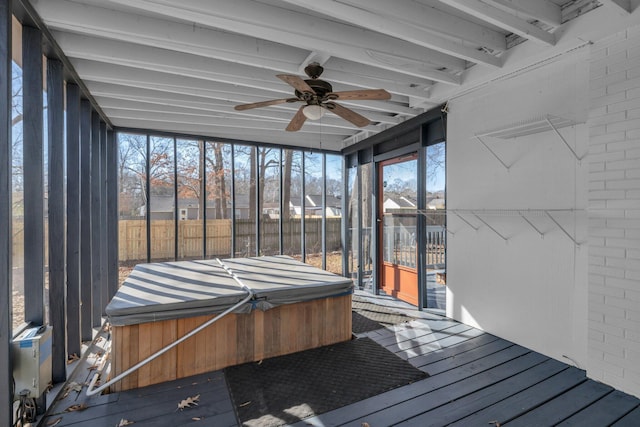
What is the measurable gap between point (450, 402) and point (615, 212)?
1.97 metres

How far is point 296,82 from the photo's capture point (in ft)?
7.38

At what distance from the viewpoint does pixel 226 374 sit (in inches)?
105

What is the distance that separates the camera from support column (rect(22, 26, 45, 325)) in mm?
2059

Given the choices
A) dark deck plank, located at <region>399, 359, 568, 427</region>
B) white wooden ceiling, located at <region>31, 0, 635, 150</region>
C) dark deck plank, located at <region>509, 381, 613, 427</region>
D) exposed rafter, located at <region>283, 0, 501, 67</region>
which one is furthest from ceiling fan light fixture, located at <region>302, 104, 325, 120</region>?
dark deck plank, located at <region>509, 381, 613, 427</region>

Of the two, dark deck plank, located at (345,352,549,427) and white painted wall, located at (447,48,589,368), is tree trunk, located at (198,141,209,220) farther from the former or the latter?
dark deck plank, located at (345,352,549,427)

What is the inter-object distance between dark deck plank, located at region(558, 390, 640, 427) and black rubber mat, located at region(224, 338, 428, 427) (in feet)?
3.30

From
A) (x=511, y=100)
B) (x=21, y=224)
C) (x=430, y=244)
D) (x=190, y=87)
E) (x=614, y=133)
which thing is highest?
(x=190, y=87)

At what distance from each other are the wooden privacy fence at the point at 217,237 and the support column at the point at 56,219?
2.47 m

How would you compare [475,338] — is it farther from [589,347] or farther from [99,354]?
[99,354]

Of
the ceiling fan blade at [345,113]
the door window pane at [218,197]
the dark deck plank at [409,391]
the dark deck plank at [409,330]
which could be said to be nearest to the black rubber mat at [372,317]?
the dark deck plank at [409,330]

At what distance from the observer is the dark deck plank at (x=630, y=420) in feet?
6.51

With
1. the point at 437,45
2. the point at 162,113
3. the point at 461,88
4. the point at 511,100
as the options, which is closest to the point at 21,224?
the point at 162,113

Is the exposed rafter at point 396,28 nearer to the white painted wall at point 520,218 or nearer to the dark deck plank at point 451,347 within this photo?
the white painted wall at point 520,218

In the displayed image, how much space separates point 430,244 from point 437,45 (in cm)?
263
